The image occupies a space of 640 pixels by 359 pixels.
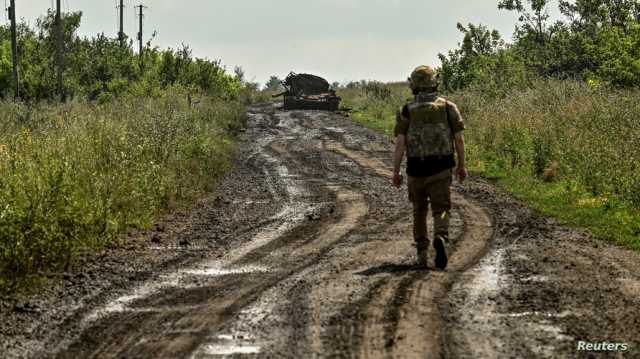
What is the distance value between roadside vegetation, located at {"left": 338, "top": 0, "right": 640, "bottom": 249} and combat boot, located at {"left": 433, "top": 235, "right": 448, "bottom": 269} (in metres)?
2.93

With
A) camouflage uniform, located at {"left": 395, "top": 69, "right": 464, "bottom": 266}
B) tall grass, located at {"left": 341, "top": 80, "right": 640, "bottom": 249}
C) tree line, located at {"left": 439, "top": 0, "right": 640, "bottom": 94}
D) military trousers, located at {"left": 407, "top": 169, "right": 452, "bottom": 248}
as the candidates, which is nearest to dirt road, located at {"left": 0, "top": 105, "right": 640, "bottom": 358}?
military trousers, located at {"left": 407, "top": 169, "right": 452, "bottom": 248}

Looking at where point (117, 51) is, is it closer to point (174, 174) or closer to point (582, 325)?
point (174, 174)

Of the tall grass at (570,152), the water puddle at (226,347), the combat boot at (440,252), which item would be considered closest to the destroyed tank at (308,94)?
the tall grass at (570,152)

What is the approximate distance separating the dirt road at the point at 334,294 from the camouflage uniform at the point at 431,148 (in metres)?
0.54

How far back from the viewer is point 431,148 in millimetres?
8648

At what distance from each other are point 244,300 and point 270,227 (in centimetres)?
456

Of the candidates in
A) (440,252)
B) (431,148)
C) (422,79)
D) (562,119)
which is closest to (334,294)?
(440,252)

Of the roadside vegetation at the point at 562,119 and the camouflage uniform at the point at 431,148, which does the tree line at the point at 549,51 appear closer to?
the roadside vegetation at the point at 562,119

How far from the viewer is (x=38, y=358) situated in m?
5.86

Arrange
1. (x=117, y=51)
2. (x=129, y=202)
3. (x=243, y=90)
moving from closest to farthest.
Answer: (x=129, y=202)
(x=117, y=51)
(x=243, y=90)

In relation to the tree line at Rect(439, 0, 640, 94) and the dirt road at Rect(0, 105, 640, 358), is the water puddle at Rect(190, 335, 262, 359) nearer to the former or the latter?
the dirt road at Rect(0, 105, 640, 358)

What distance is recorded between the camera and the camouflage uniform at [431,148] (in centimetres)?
862

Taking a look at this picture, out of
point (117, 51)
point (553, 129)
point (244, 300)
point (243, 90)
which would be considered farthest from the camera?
point (243, 90)

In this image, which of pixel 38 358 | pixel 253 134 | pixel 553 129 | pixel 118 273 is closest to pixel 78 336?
pixel 38 358
